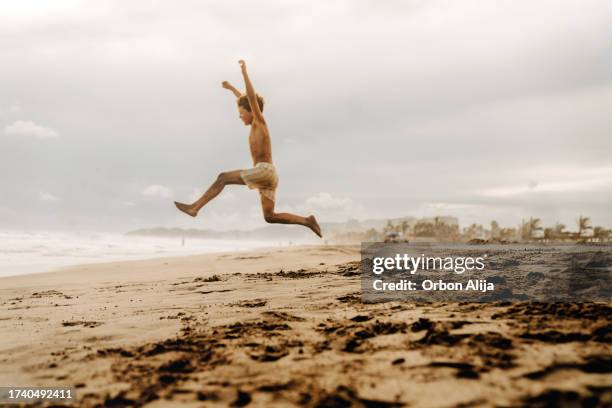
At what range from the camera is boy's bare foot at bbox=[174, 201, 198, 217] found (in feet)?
17.4

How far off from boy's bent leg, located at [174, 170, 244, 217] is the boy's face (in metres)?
0.73

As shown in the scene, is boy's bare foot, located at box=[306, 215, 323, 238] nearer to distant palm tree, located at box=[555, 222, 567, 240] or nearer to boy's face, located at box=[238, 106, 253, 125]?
boy's face, located at box=[238, 106, 253, 125]

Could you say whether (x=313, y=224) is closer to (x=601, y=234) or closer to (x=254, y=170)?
(x=254, y=170)

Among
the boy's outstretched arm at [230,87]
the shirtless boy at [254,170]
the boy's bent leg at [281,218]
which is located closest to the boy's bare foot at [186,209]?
the shirtless boy at [254,170]

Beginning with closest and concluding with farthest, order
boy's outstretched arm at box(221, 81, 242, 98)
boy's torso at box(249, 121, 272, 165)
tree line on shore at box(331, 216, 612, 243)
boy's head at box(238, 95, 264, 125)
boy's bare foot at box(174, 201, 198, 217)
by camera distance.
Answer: boy's bare foot at box(174, 201, 198, 217)
boy's torso at box(249, 121, 272, 165)
boy's head at box(238, 95, 264, 125)
boy's outstretched arm at box(221, 81, 242, 98)
tree line on shore at box(331, 216, 612, 243)

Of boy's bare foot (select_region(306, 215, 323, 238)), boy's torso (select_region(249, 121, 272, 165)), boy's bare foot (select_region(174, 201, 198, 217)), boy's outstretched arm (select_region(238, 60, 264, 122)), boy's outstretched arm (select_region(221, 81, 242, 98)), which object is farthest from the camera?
boy's bare foot (select_region(306, 215, 323, 238))

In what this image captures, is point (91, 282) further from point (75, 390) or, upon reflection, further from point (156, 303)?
point (75, 390)

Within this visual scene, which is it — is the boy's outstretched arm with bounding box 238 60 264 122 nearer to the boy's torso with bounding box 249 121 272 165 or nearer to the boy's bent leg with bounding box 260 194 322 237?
the boy's torso with bounding box 249 121 272 165

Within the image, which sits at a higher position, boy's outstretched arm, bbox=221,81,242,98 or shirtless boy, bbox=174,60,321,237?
boy's outstretched arm, bbox=221,81,242,98

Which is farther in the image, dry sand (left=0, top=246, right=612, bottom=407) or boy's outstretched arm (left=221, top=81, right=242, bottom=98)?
boy's outstretched arm (left=221, top=81, right=242, bottom=98)

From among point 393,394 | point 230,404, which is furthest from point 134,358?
point 393,394

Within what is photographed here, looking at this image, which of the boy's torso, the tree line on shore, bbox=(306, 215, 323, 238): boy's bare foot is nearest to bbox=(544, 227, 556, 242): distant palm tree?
the tree line on shore

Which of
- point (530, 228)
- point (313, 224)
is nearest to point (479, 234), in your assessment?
point (530, 228)

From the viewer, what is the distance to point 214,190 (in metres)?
5.36
